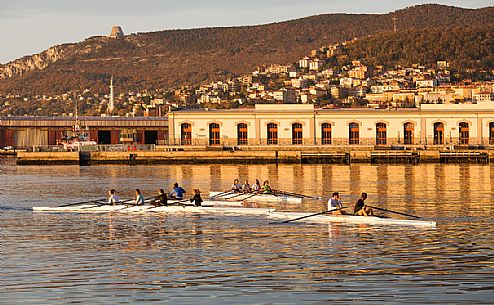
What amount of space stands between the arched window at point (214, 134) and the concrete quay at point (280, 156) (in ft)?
12.9

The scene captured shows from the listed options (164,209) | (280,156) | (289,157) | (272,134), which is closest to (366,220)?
(164,209)

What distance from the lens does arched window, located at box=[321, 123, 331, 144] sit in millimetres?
109562

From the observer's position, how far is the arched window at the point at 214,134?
111312 mm

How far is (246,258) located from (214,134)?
80.1 meters

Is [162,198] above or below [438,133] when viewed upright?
below

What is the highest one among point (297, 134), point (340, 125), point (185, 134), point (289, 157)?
point (340, 125)

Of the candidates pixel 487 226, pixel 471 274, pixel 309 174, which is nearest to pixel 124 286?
pixel 471 274

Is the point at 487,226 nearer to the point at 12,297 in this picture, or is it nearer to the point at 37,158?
the point at 12,297

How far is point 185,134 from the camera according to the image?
368 feet

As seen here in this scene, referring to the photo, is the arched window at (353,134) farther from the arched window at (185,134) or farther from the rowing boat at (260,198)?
the rowing boat at (260,198)

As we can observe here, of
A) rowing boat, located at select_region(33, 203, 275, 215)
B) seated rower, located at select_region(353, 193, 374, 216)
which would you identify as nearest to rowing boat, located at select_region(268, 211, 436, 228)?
seated rower, located at select_region(353, 193, 374, 216)

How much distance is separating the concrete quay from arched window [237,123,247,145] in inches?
164

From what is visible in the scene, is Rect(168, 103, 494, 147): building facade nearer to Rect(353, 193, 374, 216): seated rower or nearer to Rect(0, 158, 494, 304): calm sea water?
Rect(0, 158, 494, 304): calm sea water

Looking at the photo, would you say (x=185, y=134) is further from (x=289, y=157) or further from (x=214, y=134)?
(x=289, y=157)
